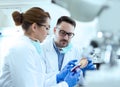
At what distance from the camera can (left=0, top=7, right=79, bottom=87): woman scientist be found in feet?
3.51

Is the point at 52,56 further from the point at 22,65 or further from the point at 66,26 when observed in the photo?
the point at 22,65

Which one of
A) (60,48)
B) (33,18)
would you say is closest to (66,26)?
(60,48)

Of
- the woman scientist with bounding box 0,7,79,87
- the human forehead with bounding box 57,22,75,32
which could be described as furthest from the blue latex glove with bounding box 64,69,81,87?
the human forehead with bounding box 57,22,75,32

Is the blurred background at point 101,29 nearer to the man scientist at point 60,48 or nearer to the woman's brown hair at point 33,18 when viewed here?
the woman's brown hair at point 33,18

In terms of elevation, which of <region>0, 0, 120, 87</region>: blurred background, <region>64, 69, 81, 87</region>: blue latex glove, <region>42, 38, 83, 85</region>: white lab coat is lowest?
<region>64, 69, 81, 87</region>: blue latex glove

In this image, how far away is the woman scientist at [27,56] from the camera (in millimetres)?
1071

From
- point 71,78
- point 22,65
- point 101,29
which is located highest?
point 101,29

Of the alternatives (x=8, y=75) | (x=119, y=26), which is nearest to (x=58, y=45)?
(x=8, y=75)

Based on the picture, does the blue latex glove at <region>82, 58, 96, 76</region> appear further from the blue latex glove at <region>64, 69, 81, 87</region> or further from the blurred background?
the blue latex glove at <region>64, 69, 81, 87</region>

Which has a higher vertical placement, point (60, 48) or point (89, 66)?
point (60, 48)

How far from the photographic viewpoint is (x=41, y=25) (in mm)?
1160

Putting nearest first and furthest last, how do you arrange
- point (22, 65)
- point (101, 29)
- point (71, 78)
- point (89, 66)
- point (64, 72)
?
point (101, 29) < point (22, 65) < point (71, 78) < point (64, 72) < point (89, 66)

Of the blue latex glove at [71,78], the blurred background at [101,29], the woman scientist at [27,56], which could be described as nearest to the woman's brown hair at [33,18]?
the woman scientist at [27,56]

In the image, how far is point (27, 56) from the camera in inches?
42.3
